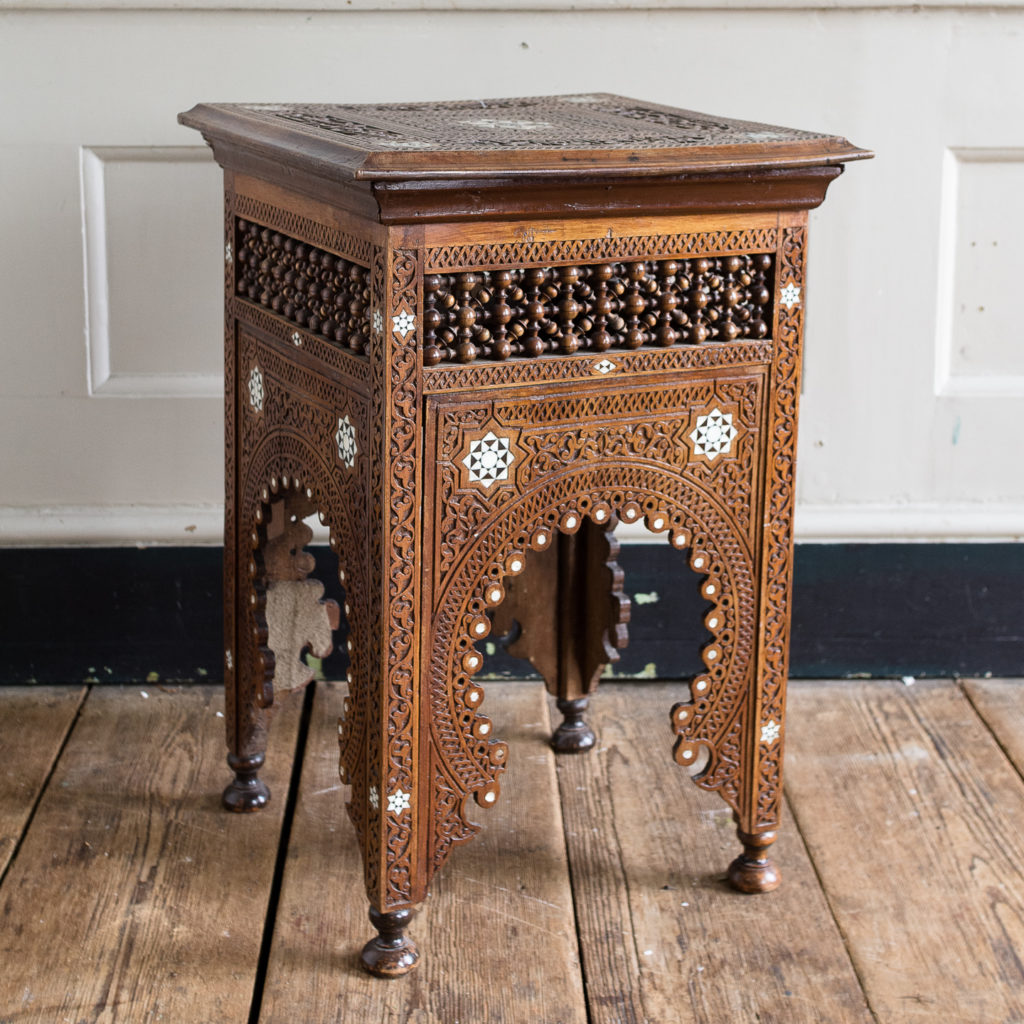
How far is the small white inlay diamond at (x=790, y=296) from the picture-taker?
4.49ft

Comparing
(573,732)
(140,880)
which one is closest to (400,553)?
(140,880)

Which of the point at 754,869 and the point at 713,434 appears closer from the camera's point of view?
the point at 713,434

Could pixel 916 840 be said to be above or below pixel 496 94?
below

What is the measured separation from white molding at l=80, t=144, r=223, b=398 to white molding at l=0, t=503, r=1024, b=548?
0.52ft

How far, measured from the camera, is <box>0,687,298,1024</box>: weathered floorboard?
1.34 metres

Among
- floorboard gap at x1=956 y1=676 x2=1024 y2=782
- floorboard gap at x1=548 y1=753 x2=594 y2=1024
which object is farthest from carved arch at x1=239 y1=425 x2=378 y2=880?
floorboard gap at x1=956 y1=676 x2=1024 y2=782

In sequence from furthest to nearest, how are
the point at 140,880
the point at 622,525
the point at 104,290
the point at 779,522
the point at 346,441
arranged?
1. the point at 622,525
2. the point at 104,290
3. the point at 140,880
4. the point at 779,522
5. the point at 346,441

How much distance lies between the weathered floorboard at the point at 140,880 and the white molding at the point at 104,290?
0.42 m

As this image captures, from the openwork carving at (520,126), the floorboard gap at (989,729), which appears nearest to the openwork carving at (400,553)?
the openwork carving at (520,126)

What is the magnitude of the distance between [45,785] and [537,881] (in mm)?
609

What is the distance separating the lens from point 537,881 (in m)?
1.55

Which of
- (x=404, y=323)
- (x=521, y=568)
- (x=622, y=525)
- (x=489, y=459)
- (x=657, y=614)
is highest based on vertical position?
(x=404, y=323)

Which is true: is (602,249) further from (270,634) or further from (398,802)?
(270,634)

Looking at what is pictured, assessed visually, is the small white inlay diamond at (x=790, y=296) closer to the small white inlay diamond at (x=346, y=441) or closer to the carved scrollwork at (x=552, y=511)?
the carved scrollwork at (x=552, y=511)
